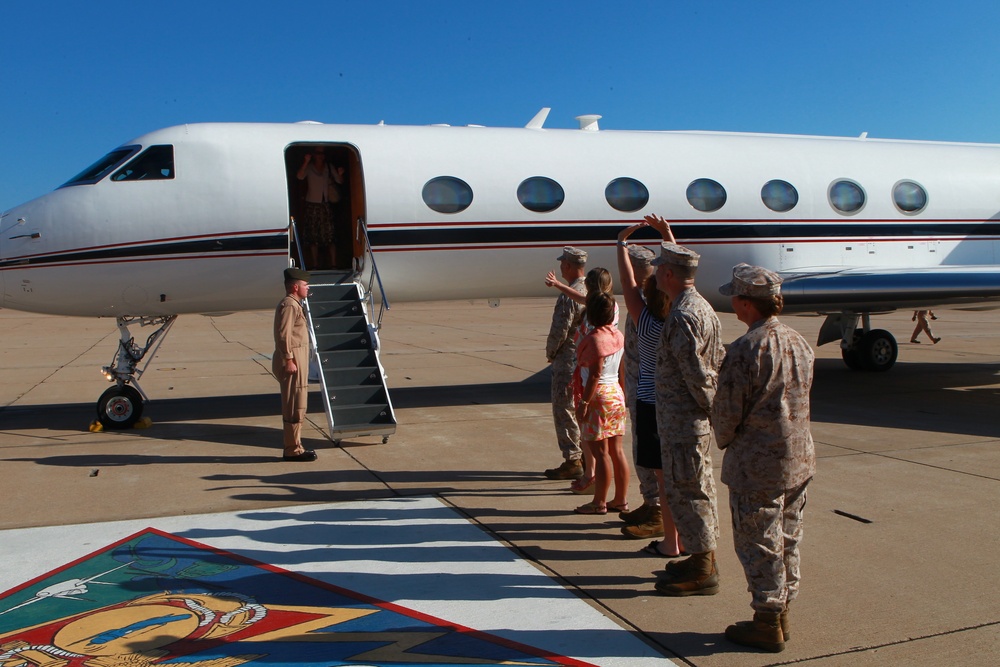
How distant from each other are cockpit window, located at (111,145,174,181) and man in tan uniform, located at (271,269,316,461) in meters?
2.64

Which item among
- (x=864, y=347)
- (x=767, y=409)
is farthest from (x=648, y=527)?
(x=864, y=347)

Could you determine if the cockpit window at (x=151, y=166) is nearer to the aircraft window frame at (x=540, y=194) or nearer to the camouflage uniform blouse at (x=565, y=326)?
the aircraft window frame at (x=540, y=194)

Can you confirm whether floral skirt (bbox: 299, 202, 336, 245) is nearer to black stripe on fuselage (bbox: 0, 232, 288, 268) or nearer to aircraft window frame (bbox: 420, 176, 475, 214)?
black stripe on fuselage (bbox: 0, 232, 288, 268)

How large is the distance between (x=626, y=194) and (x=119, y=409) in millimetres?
6725

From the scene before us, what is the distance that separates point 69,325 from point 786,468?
3076 cm

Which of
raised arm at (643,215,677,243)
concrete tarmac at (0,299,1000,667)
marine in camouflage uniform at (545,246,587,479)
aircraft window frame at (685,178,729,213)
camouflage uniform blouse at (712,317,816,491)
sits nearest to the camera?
camouflage uniform blouse at (712,317,816,491)

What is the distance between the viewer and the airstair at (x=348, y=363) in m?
8.48

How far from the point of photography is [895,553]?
5.23m

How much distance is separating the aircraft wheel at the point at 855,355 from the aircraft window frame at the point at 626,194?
5.44 meters

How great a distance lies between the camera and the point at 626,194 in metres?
11.2

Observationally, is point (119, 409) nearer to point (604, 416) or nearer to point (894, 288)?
point (604, 416)

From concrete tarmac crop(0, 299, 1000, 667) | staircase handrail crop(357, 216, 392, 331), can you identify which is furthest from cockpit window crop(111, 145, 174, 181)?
concrete tarmac crop(0, 299, 1000, 667)

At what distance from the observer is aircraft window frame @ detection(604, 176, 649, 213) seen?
11.2 metres

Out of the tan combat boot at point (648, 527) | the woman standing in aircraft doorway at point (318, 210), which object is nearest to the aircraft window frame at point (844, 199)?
the woman standing in aircraft doorway at point (318, 210)
